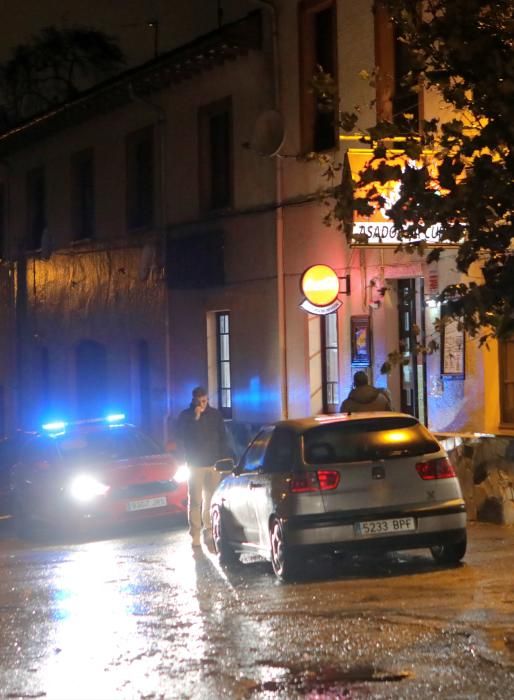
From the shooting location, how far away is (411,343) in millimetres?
19109

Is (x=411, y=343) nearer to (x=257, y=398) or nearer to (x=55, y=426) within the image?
(x=257, y=398)

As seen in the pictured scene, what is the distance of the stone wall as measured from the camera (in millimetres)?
15781

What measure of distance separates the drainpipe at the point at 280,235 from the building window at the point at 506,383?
4.44m

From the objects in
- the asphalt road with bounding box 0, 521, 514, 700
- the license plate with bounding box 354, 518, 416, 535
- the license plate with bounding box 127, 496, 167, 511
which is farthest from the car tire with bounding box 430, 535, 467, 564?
the license plate with bounding box 127, 496, 167, 511

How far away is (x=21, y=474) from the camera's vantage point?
1872cm

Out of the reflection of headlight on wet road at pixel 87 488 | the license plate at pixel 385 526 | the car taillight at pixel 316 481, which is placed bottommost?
the reflection of headlight on wet road at pixel 87 488

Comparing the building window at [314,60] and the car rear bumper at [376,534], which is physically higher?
the building window at [314,60]

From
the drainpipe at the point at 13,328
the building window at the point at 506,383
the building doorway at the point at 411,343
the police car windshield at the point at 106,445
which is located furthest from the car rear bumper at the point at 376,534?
the drainpipe at the point at 13,328

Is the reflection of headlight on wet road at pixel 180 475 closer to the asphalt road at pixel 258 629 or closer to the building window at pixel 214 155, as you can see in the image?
the asphalt road at pixel 258 629

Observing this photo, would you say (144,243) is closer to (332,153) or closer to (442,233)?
(332,153)

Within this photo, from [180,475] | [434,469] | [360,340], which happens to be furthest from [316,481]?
[360,340]

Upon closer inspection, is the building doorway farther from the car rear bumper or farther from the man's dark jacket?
the car rear bumper

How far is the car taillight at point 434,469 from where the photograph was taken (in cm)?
1244

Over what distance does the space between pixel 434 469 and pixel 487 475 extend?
367 cm
